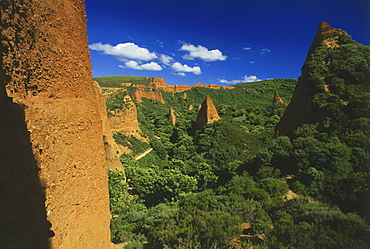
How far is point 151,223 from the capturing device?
40.9 feet

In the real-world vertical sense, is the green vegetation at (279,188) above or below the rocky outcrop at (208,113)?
below

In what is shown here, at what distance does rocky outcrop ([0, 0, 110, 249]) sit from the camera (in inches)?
136

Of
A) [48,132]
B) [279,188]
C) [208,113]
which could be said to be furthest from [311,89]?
[48,132]

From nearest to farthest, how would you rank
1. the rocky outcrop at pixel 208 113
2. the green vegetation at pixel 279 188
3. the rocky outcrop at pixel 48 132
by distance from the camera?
1. the rocky outcrop at pixel 48 132
2. the green vegetation at pixel 279 188
3. the rocky outcrop at pixel 208 113

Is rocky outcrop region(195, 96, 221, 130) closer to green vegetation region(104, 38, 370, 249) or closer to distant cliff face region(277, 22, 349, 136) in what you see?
green vegetation region(104, 38, 370, 249)

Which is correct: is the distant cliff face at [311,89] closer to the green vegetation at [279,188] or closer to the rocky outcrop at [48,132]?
the green vegetation at [279,188]

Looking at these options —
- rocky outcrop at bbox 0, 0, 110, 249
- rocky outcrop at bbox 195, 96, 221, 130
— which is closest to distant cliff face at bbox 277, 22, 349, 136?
rocky outcrop at bbox 195, 96, 221, 130

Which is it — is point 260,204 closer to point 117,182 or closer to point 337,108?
point 117,182

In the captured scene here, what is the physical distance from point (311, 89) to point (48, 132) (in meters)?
25.9

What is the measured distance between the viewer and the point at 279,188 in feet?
50.0

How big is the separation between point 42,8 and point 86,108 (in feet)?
8.60

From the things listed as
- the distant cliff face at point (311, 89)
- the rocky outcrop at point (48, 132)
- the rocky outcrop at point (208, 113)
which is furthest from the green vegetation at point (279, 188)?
the rocky outcrop at point (208, 113)

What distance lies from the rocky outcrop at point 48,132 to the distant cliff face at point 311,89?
22020 millimetres

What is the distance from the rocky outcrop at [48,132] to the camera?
3465mm
